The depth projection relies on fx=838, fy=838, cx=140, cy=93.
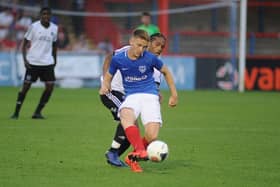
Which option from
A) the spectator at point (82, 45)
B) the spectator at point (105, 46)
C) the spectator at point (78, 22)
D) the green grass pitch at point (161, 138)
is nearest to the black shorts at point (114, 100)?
the green grass pitch at point (161, 138)

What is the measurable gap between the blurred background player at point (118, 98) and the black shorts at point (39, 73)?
6.06 meters

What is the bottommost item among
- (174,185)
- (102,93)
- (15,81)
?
(15,81)

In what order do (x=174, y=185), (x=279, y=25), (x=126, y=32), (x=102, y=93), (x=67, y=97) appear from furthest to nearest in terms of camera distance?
→ (x=279, y=25)
(x=126, y=32)
(x=67, y=97)
(x=102, y=93)
(x=174, y=185)

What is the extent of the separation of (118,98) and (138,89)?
975 mm

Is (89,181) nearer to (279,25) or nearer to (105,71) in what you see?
(105,71)

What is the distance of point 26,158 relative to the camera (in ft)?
36.1

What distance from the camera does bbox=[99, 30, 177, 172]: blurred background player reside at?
1002 centimetres

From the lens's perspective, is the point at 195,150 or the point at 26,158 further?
the point at 195,150

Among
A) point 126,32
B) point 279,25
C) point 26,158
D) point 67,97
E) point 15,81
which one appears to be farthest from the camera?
point 279,25

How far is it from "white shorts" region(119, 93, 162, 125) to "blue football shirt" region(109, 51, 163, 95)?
0.08 metres

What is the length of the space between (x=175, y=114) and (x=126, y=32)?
38.4ft

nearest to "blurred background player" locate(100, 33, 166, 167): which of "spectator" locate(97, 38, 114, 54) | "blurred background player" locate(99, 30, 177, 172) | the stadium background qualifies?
"blurred background player" locate(99, 30, 177, 172)

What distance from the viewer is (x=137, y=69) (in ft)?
33.5

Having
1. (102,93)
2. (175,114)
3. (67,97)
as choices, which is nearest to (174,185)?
(102,93)
